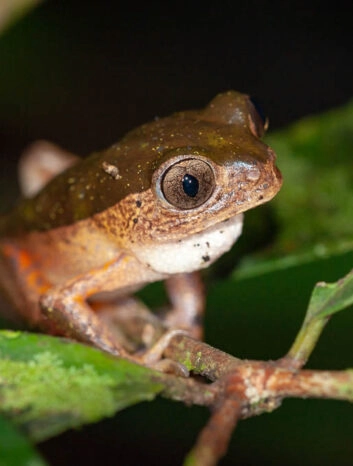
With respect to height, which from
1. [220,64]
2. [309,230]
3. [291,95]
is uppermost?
[220,64]

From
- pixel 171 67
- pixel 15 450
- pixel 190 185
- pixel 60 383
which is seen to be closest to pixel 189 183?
pixel 190 185

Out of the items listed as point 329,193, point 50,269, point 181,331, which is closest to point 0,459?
point 181,331

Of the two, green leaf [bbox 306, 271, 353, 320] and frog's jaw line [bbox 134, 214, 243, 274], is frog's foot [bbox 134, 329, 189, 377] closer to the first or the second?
frog's jaw line [bbox 134, 214, 243, 274]

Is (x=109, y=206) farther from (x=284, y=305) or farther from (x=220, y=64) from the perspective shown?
(x=220, y=64)

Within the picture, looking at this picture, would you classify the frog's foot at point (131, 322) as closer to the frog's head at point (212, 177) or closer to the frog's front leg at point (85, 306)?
the frog's front leg at point (85, 306)

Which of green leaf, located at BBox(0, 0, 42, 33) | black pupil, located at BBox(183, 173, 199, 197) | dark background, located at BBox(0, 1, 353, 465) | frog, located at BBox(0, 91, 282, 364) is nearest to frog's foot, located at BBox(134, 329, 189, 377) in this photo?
frog, located at BBox(0, 91, 282, 364)

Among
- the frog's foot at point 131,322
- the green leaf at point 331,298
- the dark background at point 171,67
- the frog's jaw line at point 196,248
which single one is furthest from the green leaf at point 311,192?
the dark background at point 171,67

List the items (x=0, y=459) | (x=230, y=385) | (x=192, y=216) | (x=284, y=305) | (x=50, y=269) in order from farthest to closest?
(x=50, y=269)
(x=284, y=305)
(x=192, y=216)
(x=230, y=385)
(x=0, y=459)
